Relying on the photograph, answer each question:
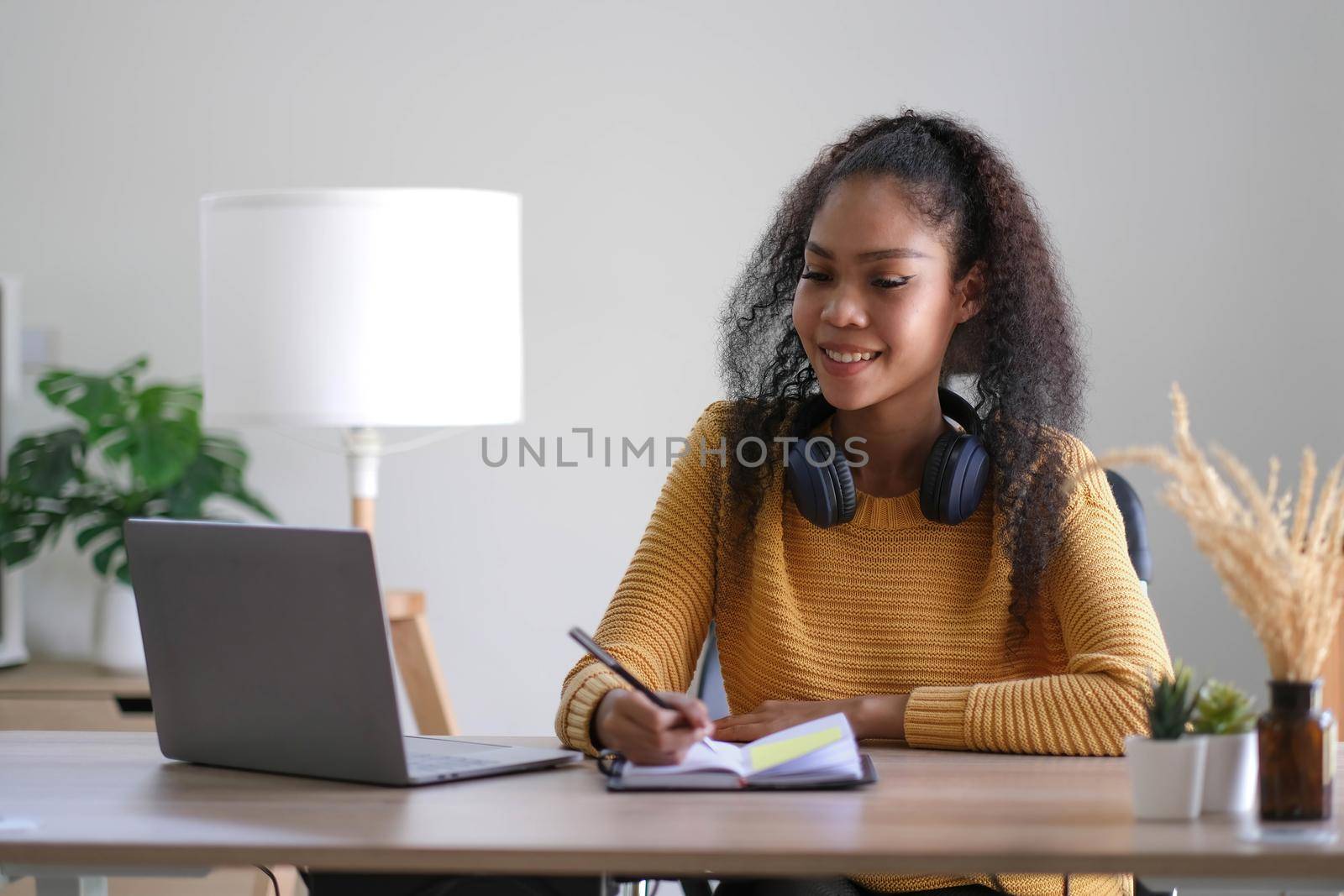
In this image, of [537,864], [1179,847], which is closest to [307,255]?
[537,864]

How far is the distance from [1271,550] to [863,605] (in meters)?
0.61

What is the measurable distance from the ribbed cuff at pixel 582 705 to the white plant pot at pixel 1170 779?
53 centimetres

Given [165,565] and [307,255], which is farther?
[307,255]

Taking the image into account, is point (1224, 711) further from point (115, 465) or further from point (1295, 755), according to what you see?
point (115, 465)

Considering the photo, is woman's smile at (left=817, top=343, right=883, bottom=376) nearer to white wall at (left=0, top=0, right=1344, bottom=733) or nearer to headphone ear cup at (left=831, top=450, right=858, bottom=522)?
headphone ear cup at (left=831, top=450, right=858, bottom=522)

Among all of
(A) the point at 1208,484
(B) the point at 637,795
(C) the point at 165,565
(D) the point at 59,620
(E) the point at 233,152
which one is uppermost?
(E) the point at 233,152

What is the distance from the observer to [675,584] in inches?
66.9

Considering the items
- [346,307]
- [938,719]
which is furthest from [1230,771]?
[346,307]

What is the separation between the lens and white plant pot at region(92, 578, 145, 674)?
2771 mm

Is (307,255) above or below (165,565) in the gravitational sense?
above

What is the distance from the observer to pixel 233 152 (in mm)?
3131

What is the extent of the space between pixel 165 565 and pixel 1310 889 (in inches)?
39.3

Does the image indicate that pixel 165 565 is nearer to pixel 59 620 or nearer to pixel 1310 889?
pixel 1310 889

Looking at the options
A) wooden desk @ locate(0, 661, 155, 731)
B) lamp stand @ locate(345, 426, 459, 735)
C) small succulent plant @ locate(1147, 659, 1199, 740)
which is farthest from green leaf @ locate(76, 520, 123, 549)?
small succulent plant @ locate(1147, 659, 1199, 740)
